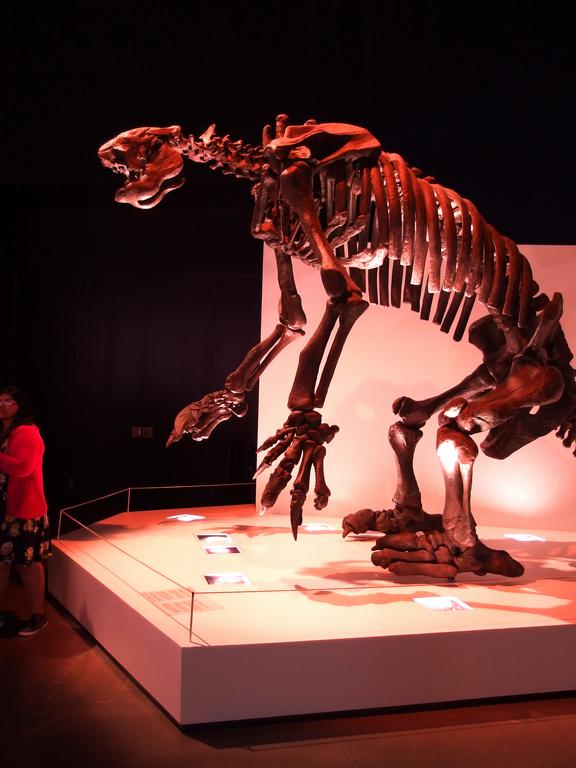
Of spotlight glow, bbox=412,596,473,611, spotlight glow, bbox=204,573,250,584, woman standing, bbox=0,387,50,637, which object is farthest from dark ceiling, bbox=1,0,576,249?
spotlight glow, bbox=412,596,473,611

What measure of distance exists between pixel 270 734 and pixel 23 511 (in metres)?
1.95

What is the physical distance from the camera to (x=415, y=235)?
4004mm

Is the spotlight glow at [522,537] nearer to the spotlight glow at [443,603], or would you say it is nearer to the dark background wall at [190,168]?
the spotlight glow at [443,603]

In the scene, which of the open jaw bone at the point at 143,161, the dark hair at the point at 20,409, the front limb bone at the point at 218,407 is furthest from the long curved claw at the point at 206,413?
the open jaw bone at the point at 143,161

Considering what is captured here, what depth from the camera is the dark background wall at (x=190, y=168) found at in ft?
19.9

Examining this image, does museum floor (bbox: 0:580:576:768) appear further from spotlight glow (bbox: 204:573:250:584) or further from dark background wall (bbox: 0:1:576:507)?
dark background wall (bbox: 0:1:576:507)

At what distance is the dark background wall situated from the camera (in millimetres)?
6062

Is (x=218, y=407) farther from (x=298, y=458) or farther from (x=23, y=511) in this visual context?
(x=298, y=458)

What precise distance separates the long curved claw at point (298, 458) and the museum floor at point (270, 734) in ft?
2.69

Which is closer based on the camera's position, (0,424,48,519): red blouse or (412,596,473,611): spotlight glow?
(412,596,473,611): spotlight glow

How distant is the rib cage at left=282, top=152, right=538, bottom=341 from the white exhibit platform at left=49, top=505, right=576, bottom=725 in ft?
5.46

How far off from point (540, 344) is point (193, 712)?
9.12 feet

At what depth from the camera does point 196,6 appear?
603 cm

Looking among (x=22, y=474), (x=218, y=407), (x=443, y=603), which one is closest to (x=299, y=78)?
(x=218, y=407)
